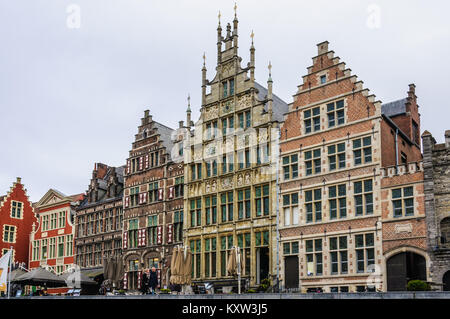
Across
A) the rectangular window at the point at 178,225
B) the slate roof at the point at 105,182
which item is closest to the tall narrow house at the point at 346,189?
the rectangular window at the point at 178,225

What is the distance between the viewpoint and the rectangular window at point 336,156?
36.0 meters

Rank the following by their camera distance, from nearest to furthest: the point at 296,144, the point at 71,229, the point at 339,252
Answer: the point at 339,252
the point at 296,144
the point at 71,229

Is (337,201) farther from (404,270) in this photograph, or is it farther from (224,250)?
(224,250)

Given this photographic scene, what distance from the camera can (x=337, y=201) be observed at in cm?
3553

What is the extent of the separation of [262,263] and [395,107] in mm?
13537

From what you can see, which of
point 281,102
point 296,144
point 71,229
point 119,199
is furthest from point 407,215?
point 71,229

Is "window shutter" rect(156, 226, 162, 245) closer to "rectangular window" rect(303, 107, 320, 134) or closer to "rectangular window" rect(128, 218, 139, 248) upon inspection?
"rectangular window" rect(128, 218, 139, 248)

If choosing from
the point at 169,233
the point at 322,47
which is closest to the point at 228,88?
the point at 322,47

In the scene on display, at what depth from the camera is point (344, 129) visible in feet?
119

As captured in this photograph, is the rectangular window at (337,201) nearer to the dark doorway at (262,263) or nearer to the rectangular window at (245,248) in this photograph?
the dark doorway at (262,263)
